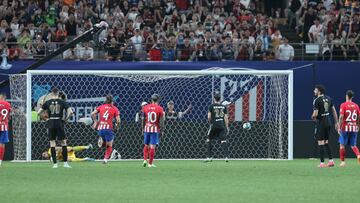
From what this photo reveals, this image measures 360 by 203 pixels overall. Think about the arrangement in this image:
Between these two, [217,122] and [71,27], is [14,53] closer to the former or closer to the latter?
[71,27]

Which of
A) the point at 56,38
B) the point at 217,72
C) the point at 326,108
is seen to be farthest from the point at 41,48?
the point at 326,108

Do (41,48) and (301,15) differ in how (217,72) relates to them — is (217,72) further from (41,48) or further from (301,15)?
(301,15)

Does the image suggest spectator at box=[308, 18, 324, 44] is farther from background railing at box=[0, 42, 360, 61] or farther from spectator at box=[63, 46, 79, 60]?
spectator at box=[63, 46, 79, 60]

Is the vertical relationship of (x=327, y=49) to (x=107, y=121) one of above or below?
above

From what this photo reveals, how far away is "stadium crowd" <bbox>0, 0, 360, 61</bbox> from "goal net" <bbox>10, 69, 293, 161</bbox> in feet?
3.99

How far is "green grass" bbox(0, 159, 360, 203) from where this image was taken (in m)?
16.2

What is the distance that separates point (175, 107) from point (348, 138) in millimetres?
6973

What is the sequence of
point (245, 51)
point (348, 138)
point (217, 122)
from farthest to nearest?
1. point (245, 51)
2. point (217, 122)
3. point (348, 138)

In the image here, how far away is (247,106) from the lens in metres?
32.0

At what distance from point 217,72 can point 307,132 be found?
3766 millimetres

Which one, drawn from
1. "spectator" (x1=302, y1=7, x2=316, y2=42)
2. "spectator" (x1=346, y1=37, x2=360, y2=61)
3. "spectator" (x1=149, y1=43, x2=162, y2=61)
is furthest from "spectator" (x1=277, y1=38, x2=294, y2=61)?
"spectator" (x1=149, y1=43, x2=162, y2=61)

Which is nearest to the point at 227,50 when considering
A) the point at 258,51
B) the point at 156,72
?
the point at 258,51

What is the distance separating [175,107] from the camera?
31.0m

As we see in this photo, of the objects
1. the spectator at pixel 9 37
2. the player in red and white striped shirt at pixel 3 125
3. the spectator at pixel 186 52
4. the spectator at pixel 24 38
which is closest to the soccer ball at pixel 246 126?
the spectator at pixel 186 52
